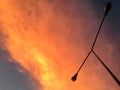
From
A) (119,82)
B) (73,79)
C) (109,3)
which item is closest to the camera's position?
(119,82)

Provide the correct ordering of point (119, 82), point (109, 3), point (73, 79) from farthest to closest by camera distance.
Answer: point (73, 79) < point (109, 3) < point (119, 82)

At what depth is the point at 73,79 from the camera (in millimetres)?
17453

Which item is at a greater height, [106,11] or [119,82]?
[106,11]

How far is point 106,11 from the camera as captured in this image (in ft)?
44.0

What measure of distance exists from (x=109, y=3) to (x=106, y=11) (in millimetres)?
493

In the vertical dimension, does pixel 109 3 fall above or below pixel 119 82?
above

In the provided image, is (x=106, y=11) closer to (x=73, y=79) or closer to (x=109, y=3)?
(x=109, y=3)

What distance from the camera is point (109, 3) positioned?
525 inches

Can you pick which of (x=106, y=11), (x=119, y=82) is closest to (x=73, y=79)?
(x=106, y=11)

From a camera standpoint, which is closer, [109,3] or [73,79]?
[109,3]

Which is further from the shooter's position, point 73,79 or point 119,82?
point 73,79

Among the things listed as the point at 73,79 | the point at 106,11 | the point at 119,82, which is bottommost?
the point at 73,79

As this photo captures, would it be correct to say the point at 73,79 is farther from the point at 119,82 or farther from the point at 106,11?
the point at 119,82

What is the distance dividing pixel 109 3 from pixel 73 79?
22.4ft
